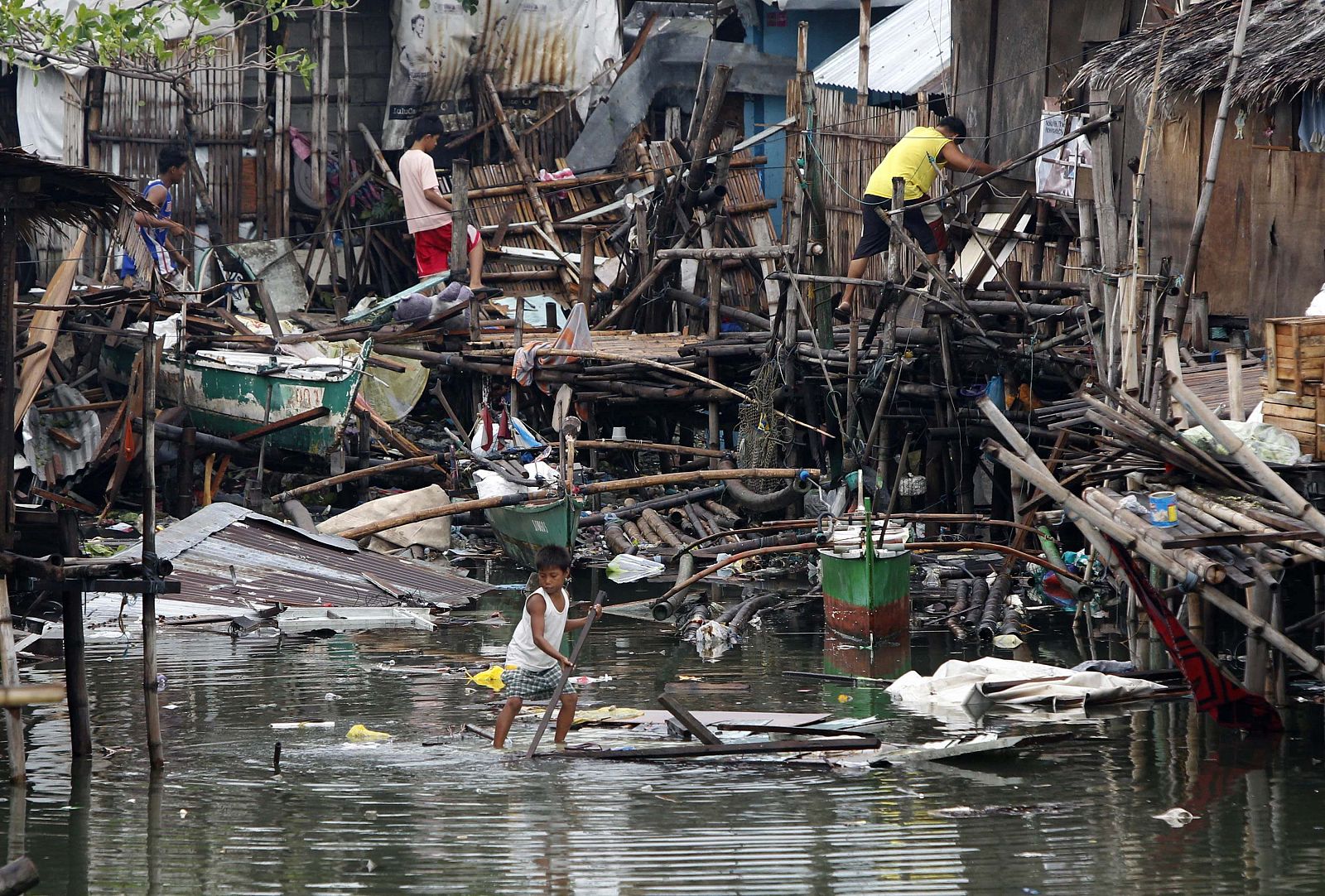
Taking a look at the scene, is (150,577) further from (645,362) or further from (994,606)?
(645,362)

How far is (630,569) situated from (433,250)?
631cm

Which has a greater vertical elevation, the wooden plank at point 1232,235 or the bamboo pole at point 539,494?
the wooden plank at point 1232,235

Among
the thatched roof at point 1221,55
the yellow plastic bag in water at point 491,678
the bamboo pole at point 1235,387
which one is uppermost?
the thatched roof at point 1221,55

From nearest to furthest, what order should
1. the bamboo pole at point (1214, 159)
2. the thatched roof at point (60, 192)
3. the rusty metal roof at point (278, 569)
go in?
the thatched roof at point (60, 192) → the bamboo pole at point (1214, 159) → the rusty metal roof at point (278, 569)

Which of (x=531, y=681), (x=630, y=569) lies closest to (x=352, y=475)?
(x=630, y=569)

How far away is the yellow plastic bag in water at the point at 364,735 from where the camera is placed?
9.89 meters

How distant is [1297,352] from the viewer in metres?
9.57

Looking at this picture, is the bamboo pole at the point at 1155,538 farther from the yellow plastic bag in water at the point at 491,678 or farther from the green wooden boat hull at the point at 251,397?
the green wooden boat hull at the point at 251,397

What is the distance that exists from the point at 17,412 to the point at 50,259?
37.9ft

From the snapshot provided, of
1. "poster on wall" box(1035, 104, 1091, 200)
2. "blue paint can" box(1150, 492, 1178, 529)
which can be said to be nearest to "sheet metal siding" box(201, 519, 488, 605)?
"poster on wall" box(1035, 104, 1091, 200)

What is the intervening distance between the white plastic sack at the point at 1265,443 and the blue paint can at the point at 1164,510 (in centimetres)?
35

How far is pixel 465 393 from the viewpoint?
64.3 feet

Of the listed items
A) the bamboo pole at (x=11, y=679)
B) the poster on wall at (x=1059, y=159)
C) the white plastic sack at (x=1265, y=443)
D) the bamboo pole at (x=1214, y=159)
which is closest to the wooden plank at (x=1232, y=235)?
the bamboo pole at (x=1214, y=159)

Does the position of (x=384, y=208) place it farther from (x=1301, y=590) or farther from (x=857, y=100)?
(x=1301, y=590)
